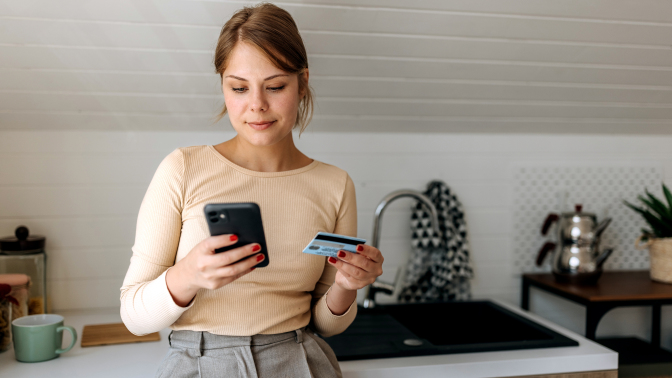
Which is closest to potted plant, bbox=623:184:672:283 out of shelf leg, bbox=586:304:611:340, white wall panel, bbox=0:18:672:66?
shelf leg, bbox=586:304:611:340

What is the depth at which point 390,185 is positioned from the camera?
1.83 metres

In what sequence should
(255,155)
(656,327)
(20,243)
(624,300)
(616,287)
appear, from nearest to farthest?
(255,155)
(20,243)
(624,300)
(616,287)
(656,327)

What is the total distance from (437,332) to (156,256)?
44.3 inches

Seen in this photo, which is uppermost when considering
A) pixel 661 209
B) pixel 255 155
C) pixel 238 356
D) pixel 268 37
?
pixel 268 37

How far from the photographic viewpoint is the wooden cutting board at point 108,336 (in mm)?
1352

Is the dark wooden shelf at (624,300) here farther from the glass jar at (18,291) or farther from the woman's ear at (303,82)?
the glass jar at (18,291)

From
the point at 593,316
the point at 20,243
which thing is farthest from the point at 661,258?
the point at 20,243

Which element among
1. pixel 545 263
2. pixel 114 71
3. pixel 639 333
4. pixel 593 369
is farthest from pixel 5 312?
pixel 639 333

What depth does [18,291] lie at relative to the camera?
1346 mm

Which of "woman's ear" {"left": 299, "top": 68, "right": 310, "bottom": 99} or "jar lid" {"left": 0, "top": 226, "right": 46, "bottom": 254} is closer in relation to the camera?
"woman's ear" {"left": 299, "top": 68, "right": 310, "bottom": 99}

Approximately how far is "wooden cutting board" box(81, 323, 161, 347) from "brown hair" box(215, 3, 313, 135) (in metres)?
0.82

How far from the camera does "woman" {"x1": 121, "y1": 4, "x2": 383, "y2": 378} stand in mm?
888

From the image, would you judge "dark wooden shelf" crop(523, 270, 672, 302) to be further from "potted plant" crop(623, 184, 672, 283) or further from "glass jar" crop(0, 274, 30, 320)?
"glass jar" crop(0, 274, 30, 320)

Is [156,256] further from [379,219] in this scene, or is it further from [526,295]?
[526,295]
